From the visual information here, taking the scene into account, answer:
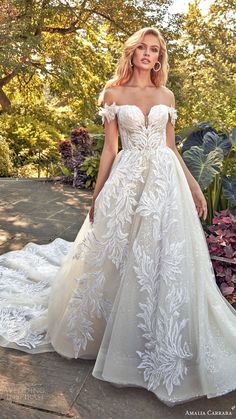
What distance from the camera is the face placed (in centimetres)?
232

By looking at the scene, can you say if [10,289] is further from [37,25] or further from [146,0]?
[146,0]

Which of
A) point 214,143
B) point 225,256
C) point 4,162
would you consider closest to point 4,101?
point 4,162

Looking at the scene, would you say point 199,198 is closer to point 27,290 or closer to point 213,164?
point 213,164

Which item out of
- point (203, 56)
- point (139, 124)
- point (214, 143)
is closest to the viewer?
point (139, 124)

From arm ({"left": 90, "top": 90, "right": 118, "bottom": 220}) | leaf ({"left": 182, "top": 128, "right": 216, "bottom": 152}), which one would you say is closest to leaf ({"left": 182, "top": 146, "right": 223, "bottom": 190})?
leaf ({"left": 182, "top": 128, "right": 216, "bottom": 152})

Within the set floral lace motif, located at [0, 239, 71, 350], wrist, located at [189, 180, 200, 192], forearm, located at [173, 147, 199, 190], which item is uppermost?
forearm, located at [173, 147, 199, 190]

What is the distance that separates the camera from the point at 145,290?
2.10 m

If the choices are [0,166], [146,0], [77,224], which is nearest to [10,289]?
[77,224]

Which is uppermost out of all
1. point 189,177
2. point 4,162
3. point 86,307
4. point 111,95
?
point 111,95

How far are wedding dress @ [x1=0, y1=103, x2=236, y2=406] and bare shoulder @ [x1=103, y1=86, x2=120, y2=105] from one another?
7cm

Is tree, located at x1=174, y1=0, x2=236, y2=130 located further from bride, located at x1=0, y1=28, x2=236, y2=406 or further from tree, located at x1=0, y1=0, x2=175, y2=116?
bride, located at x1=0, y1=28, x2=236, y2=406

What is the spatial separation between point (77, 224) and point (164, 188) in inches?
130

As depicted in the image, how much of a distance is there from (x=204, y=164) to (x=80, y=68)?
10178 mm

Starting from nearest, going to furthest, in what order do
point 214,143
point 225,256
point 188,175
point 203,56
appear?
point 188,175
point 225,256
point 214,143
point 203,56
